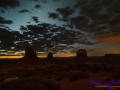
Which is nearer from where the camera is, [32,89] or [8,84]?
[32,89]

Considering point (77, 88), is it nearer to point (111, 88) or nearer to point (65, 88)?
point (65, 88)

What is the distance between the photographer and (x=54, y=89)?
20.0 m

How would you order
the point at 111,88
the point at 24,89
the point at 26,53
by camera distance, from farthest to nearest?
the point at 26,53 < the point at 24,89 < the point at 111,88

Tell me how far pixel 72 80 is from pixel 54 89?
759 centimetres

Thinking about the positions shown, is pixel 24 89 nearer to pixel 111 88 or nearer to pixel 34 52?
pixel 111 88

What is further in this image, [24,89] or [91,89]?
[91,89]

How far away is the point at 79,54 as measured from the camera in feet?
429

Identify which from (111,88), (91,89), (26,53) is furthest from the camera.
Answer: (26,53)

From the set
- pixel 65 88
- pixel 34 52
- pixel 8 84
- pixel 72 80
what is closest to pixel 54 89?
pixel 65 88

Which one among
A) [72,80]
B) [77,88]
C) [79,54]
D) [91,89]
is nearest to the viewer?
[91,89]

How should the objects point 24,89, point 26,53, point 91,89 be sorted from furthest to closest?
1. point 26,53
2. point 91,89
3. point 24,89

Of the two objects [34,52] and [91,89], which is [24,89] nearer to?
[91,89]

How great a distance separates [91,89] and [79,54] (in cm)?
11107

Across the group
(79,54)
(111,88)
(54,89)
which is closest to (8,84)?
(54,89)
